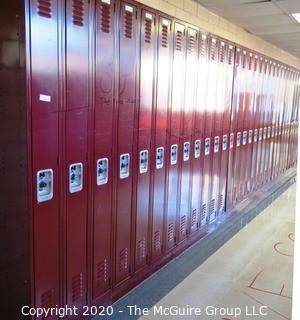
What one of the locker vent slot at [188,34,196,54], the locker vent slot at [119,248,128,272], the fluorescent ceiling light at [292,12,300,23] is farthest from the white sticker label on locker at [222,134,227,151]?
the locker vent slot at [119,248,128,272]

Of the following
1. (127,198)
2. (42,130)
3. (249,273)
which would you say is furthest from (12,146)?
(249,273)

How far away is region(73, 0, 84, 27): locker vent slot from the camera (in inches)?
86.6

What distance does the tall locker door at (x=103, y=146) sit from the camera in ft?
8.04

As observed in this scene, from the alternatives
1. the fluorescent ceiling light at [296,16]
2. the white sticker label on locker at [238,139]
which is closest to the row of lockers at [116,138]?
the white sticker label on locker at [238,139]

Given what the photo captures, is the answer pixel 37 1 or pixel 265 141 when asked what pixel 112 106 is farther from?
pixel 265 141

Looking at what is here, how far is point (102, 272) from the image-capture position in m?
2.70

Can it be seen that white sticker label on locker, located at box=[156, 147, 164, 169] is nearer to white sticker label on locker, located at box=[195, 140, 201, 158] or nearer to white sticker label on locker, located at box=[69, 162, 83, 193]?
white sticker label on locker, located at box=[195, 140, 201, 158]

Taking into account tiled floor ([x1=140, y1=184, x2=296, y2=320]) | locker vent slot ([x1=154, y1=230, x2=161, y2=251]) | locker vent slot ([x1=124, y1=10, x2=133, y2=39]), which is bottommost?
tiled floor ([x1=140, y1=184, x2=296, y2=320])

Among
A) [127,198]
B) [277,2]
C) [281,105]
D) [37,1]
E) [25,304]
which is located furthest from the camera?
[281,105]

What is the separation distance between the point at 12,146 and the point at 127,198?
1110mm

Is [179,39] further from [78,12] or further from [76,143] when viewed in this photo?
[76,143]

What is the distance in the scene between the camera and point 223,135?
15.3 ft

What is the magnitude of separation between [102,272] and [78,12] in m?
1.79

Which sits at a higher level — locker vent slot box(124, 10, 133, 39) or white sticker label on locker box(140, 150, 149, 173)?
locker vent slot box(124, 10, 133, 39)
